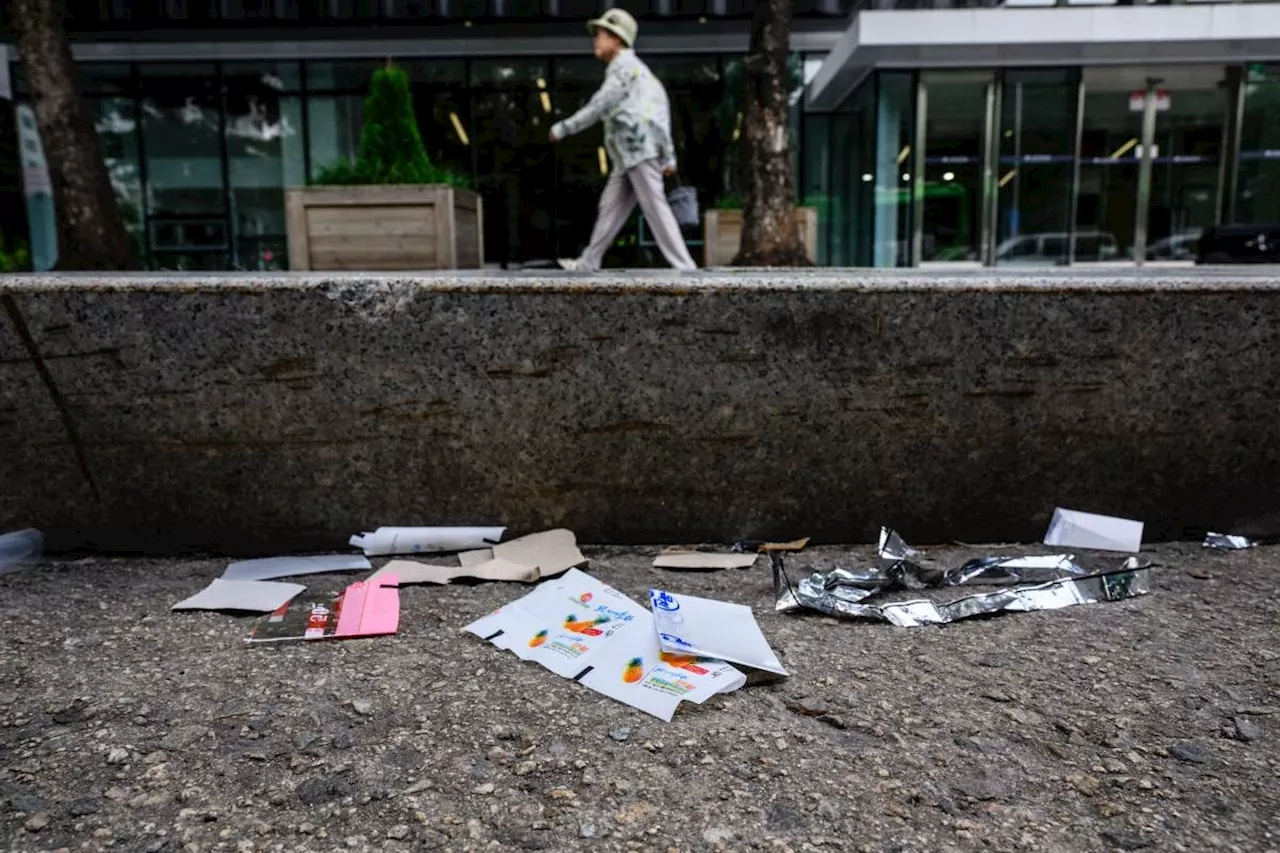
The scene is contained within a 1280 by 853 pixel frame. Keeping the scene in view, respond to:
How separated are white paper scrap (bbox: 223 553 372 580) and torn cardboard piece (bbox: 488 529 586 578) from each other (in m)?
0.41

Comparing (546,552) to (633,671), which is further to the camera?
(546,552)

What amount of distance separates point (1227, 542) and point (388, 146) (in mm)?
7132

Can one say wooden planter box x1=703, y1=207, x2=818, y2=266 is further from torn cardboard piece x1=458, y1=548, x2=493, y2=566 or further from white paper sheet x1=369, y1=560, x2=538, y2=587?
white paper sheet x1=369, y1=560, x2=538, y2=587

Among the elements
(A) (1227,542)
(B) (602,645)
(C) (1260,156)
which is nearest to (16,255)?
(B) (602,645)

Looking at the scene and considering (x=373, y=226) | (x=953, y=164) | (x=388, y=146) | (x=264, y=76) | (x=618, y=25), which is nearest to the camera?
(x=618, y=25)

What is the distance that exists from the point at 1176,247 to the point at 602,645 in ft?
50.0

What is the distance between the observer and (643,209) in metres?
6.94

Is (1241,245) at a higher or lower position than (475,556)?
higher

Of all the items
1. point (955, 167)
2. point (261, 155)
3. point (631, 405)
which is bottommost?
point (631, 405)

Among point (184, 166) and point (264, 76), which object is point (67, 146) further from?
point (184, 166)

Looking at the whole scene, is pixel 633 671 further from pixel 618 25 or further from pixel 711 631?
pixel 618 25

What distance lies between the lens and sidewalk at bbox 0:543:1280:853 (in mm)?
1531

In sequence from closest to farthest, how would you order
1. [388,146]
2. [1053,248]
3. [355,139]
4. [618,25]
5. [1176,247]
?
[618,25] < [388,146] < [1053,248] < [1176,247] < [355,139]

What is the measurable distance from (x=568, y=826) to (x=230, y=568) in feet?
5.65
